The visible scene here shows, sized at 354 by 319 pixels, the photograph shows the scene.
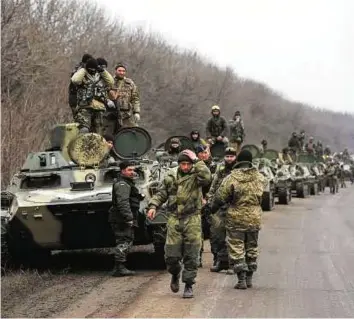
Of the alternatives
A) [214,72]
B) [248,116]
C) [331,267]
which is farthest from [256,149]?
[248,116]

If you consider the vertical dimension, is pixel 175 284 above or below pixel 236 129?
below

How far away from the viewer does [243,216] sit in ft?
29.6

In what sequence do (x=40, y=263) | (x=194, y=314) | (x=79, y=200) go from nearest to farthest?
(x=194, y=314) → (x=79, y=200) → (x=40, y=263)

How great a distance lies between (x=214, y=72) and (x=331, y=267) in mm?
60315

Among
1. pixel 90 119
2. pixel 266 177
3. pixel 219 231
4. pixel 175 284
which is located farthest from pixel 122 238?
pixel 266 177

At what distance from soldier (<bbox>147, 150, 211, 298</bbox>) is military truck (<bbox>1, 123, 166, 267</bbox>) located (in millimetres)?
1446

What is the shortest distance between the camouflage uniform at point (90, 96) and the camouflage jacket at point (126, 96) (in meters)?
0.57

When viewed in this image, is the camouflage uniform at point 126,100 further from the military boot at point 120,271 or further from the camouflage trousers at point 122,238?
the military boot at point 120,271

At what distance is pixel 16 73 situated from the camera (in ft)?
76.8

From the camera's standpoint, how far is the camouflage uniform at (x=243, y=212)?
9008 mm

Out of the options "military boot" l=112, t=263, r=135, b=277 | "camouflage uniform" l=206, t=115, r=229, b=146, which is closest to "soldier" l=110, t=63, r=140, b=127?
"military boot" l=112, t=263, r=135, b=277

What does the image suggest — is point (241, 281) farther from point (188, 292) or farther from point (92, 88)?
point (92, 88)

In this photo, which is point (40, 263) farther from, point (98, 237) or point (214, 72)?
point (214, 72)

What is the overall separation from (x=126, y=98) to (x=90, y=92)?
0.95 meters
